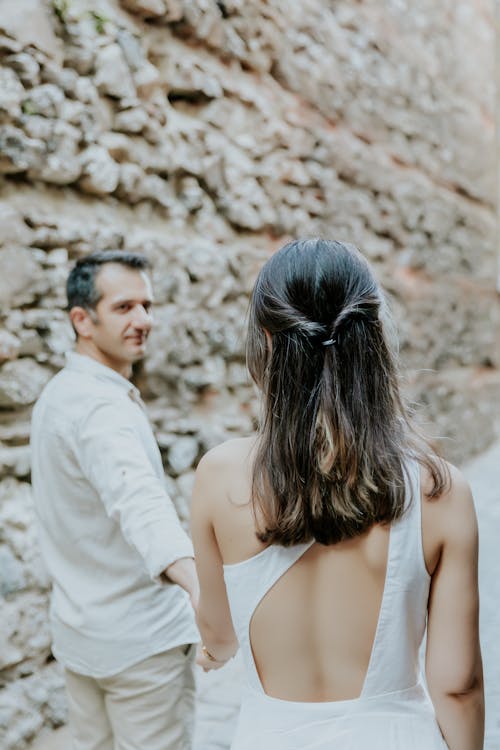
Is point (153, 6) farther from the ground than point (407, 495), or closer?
closer

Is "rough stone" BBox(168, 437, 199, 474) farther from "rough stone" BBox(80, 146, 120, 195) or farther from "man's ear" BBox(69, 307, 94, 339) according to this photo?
"man's ear" BBox(69, 307, 94, 339)

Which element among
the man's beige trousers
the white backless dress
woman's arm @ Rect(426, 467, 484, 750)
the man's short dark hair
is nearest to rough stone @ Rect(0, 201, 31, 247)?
the man's short dark hair

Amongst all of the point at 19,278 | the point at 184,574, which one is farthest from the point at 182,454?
the point at 184,574

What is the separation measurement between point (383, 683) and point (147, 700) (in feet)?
2.93

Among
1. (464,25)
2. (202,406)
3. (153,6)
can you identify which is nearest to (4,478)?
(202,406)

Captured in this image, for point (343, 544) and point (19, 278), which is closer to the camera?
point (343, 544)

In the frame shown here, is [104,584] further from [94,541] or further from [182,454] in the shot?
[182,454]

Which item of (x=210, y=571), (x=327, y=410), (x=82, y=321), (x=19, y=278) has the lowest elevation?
(x=19, y=278)

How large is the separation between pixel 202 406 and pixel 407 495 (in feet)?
9.02

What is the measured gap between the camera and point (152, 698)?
70.6 inches

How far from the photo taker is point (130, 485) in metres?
1.61

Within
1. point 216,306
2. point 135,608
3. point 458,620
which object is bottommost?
point 216,306

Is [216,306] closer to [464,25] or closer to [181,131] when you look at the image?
[181,131]

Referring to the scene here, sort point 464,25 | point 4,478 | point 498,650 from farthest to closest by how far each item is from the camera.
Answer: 1. point 464,25
2. point 498,650
3. point 4,478
